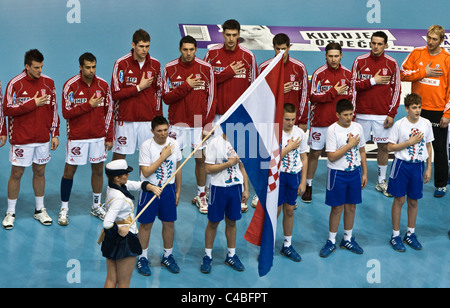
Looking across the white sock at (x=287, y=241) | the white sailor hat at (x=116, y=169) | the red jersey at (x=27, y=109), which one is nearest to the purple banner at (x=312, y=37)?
the red jersey at (x=27, y=109)

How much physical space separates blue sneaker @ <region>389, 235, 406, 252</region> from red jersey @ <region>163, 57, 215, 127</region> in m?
2.96

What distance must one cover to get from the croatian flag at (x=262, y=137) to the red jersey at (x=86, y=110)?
283cm

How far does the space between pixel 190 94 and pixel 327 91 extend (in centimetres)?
195

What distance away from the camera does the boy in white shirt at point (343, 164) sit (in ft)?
27.1

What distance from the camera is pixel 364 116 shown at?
1007cm

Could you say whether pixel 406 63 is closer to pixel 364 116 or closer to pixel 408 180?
pixel 364 116

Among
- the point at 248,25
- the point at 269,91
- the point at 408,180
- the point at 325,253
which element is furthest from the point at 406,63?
the point at 248,25

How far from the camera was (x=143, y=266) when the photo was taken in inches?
311

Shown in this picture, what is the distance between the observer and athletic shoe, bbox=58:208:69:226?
8984mm

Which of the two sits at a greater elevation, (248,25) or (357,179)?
(248,25)

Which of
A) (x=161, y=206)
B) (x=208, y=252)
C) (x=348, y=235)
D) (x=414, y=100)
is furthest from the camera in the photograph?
(x=348, y=235)

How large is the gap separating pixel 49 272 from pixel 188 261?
165 cm

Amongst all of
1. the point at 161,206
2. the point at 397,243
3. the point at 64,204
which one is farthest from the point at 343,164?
the point at 64,204

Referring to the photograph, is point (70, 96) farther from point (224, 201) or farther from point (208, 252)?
point (208, 252)
